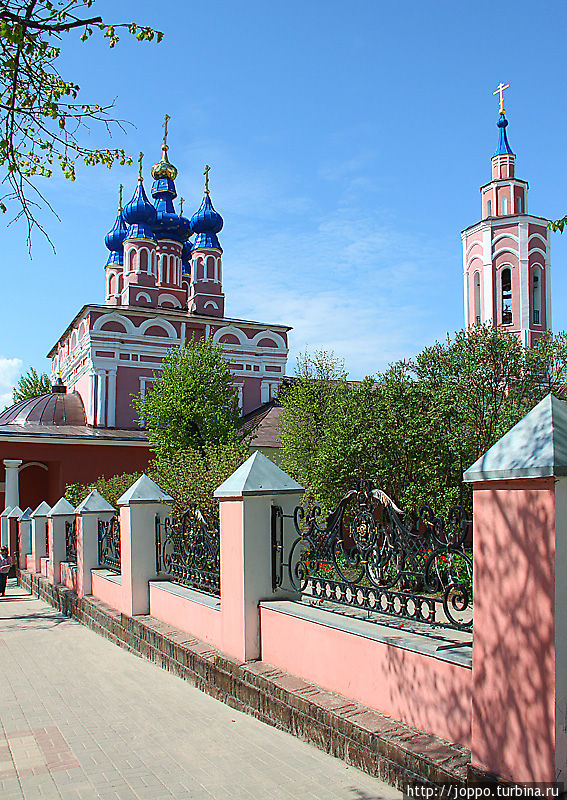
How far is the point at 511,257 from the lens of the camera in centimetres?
2830

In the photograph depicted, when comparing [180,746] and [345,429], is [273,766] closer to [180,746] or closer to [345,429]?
[180,746]

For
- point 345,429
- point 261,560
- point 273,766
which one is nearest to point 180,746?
point 273,766

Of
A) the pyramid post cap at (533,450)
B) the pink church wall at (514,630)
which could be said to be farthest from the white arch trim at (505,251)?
the pink church wall at (514,630)

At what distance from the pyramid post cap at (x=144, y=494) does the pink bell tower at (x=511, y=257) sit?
21356 millimetres

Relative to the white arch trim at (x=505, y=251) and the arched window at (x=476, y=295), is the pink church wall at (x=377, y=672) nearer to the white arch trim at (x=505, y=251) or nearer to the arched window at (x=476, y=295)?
the white arch trim at (x=505, y=251)

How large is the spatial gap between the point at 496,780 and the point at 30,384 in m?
44.3

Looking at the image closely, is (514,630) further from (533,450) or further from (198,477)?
(198,477)

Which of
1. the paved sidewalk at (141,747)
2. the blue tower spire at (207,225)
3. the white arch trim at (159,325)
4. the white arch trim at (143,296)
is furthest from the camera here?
the blue tower spire at (207,225)

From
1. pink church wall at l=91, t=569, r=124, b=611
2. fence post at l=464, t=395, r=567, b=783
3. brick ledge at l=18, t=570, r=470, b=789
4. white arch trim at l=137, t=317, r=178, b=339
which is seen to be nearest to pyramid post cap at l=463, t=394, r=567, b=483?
fence post at l=464, t=395, r=567, b=783

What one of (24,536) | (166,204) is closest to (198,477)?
(24,536)

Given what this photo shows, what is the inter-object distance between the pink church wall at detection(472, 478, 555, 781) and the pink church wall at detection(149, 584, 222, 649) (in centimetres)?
341

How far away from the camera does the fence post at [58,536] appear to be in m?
13.2

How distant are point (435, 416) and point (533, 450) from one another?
11.3 metres

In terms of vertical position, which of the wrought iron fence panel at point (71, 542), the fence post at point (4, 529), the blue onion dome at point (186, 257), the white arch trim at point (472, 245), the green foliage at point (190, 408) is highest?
the blue onion dome at point (186, 257)
